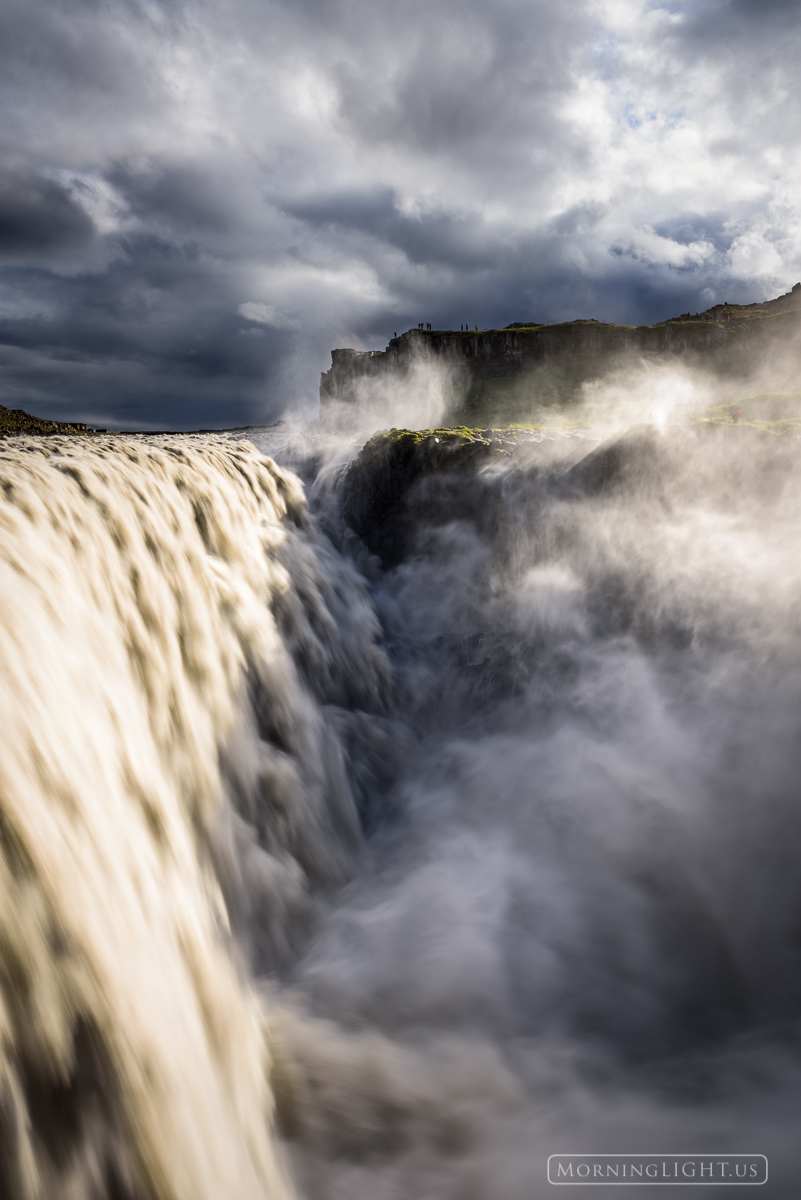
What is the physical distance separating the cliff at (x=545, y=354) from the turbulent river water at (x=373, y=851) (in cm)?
4469

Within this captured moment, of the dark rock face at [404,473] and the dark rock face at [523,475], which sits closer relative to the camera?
the dark rock face at [523,475]

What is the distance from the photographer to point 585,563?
1043cm

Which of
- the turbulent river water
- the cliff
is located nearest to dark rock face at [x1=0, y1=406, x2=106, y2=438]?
the turbulent river water

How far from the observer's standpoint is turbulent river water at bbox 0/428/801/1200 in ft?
8.30

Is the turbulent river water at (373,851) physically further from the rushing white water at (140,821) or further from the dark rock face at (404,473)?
the dark rock face at (404,473)

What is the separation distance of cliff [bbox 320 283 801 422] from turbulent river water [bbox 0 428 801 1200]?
147 feet

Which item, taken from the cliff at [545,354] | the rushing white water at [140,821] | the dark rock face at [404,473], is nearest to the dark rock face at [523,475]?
the dark rock face at [404,473]

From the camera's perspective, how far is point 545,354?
6366 centimetres

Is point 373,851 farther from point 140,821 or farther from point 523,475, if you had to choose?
point 523,475

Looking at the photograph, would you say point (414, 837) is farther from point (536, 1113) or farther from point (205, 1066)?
point (205, 1066)

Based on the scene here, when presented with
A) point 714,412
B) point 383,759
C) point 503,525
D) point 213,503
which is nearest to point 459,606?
point 503,525

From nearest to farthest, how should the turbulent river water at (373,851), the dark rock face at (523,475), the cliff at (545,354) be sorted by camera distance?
the turbulent river water at (373,851), the dark rock face at (523,475), the cliff at (545,354)

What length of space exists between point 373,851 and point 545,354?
220 ft

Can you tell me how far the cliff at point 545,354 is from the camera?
53219 millimetres
